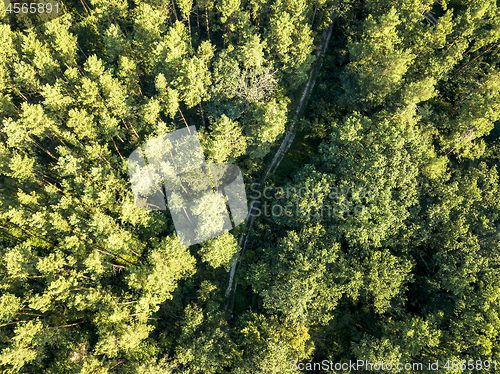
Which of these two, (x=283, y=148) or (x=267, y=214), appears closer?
(x=267, y=214)

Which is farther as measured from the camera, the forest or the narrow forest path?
the narrow forest path

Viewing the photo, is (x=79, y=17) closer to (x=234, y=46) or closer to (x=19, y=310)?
(x=234, y=46)

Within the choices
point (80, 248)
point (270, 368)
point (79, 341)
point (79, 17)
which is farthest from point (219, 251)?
point (79, 17)

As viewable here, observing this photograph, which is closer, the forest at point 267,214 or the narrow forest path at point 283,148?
the forest at point 267,214
